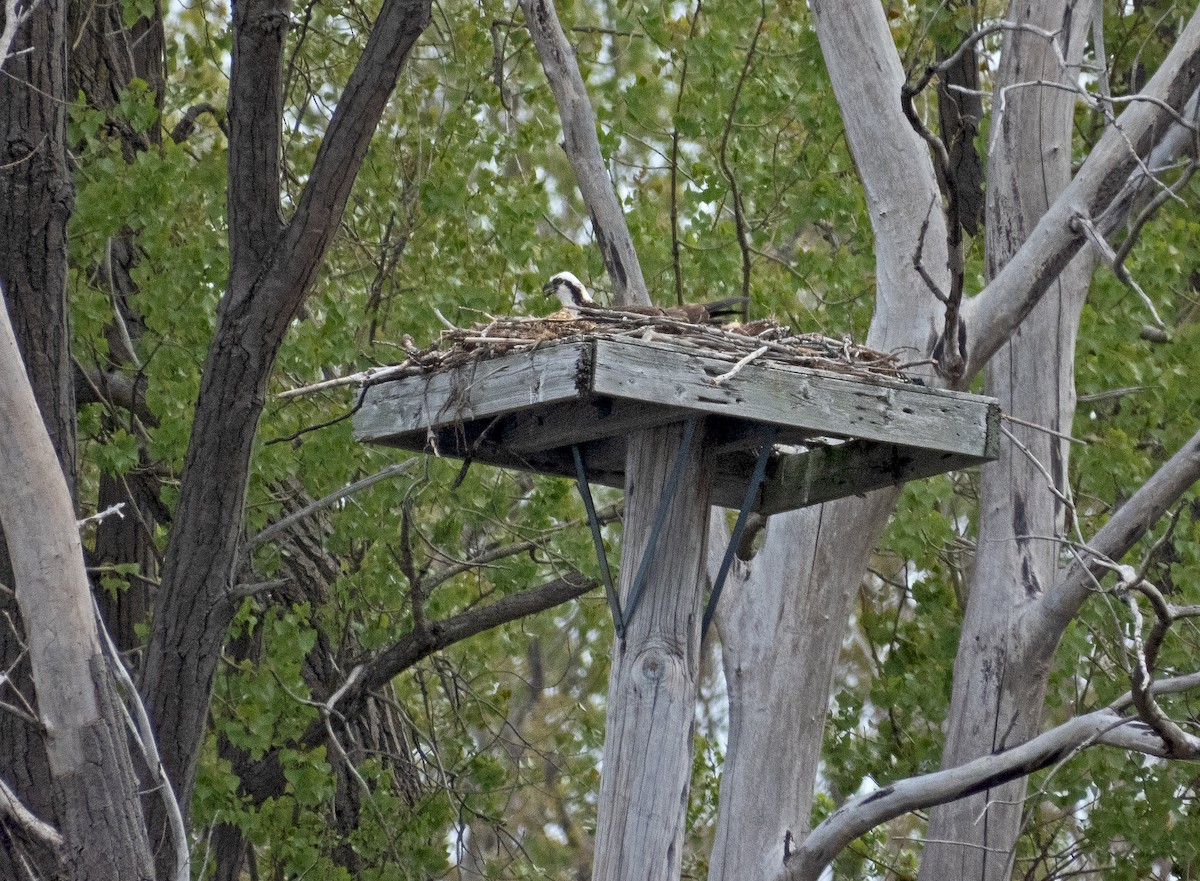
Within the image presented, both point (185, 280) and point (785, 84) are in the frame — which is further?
point (785, 84)

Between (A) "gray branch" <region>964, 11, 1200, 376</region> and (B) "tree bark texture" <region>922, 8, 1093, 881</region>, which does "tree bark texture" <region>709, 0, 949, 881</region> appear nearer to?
(A) "gray branch" <region>964, 11, 1200, 376</region>

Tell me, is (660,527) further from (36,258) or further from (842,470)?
(36,258)

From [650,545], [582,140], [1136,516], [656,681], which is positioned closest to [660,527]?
[650,545]

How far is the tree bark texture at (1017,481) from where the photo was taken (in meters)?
6.74

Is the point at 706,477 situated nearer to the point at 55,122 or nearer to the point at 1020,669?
the point at 1020,669

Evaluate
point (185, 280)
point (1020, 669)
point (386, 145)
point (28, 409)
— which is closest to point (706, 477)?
point (28, 409)

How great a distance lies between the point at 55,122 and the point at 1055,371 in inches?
176

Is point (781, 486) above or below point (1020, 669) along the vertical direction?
above

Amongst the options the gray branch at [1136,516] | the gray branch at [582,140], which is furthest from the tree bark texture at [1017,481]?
the gray branch at [582,140]

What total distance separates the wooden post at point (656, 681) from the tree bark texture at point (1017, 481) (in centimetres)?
265

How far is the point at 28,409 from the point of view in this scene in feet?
14.9

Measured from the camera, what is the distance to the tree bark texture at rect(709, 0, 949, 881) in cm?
620

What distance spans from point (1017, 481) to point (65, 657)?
14.0 feet

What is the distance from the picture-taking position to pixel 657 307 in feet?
16.1
